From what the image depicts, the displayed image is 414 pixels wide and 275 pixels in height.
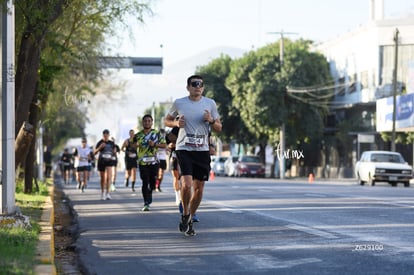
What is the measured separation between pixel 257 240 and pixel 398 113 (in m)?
44.2

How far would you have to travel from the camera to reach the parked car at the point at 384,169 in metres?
38.5

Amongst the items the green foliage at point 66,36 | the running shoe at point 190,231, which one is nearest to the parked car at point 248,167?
the green foliage at point 66,36

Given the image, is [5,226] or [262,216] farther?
[262,216]

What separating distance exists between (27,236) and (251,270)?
11.5 feet

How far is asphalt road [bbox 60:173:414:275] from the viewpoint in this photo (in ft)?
30.5

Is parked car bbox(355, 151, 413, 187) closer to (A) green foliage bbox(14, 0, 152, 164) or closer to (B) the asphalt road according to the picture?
(A) green foliage bbox(14, 0, 152, 164)

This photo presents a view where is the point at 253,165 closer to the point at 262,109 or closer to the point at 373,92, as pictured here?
the point at 262,109

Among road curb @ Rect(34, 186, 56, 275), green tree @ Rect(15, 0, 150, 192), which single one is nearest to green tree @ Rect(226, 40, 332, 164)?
green tree @ Rect(15, 0, 150, 192)

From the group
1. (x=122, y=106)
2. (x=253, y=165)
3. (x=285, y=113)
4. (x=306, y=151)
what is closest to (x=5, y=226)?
(x=122, y=106)

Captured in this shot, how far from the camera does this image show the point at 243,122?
223 feet

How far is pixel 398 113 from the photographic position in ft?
179

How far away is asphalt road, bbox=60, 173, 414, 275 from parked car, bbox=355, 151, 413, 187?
1959 cm

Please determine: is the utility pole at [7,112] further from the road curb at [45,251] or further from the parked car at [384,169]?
the parked car at [384,169]

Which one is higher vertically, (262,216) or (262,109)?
(262,109)
